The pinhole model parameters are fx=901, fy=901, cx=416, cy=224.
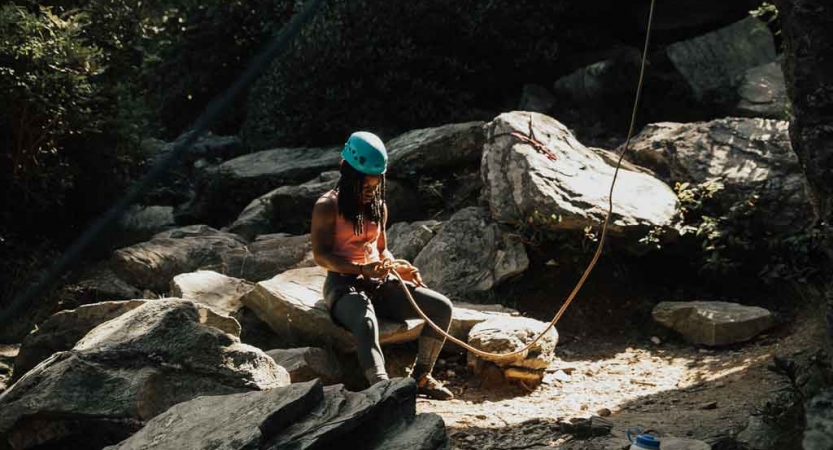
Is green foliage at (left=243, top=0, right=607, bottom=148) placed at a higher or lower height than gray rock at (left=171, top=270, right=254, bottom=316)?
higher

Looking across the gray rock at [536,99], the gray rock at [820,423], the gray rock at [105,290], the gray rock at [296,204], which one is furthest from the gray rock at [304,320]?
the gray rock at [536,99]

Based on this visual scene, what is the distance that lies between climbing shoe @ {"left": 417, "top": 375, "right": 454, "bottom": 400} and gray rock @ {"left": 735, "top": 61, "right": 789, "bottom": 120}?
445 cm

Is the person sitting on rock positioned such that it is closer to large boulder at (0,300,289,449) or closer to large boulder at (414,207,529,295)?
Result: large boulder at (0,300,289,449)

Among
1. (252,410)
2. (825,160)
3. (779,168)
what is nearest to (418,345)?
(252,410)

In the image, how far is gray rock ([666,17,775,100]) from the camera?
31.1 feet

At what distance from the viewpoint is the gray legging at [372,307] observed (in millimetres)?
5105

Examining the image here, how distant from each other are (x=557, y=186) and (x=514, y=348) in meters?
1.70

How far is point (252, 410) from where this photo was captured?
11.8ft

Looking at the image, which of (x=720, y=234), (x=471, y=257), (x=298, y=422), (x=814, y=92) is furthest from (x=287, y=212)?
(x=814, y=92)

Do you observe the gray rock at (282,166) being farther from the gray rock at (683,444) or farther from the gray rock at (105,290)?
the gray rock at (683,444)

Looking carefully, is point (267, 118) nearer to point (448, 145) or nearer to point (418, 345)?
point (448, 145)

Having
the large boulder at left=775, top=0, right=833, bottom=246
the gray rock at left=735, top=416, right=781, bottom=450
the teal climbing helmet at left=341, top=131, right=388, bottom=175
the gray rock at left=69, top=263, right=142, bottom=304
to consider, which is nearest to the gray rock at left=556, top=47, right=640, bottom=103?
the teal climbing helmet at left=341, top=131, right=388, bottom=175

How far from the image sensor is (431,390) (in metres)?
5.60

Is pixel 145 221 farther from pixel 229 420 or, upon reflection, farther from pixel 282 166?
pixel 229 420
